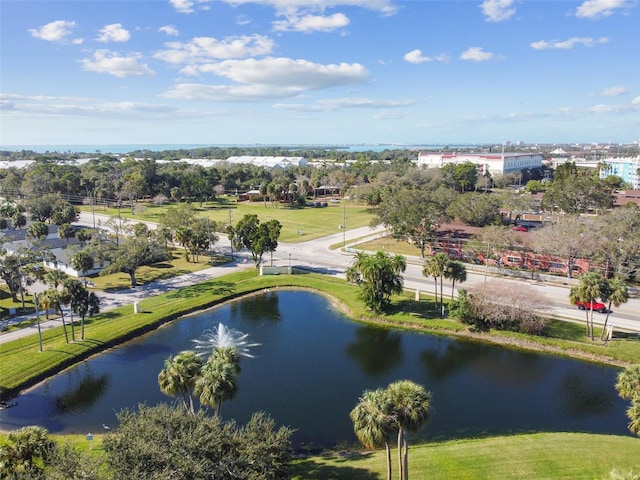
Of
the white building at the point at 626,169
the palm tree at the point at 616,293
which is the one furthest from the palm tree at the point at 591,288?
the white building at the point at 626,169

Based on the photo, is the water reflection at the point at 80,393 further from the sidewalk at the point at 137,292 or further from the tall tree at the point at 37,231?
the tall tree at the point at 37,231

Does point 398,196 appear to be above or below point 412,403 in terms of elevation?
above

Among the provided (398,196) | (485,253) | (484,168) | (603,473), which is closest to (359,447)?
(603,473)

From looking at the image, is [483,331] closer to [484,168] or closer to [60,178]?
[60,178]

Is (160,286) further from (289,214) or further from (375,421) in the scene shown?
(289,214)

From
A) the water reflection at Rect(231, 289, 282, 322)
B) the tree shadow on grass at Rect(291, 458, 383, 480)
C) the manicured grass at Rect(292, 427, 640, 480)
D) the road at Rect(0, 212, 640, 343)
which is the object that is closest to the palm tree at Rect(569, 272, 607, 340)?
the road at Rect(0, 212, 640, 343)
